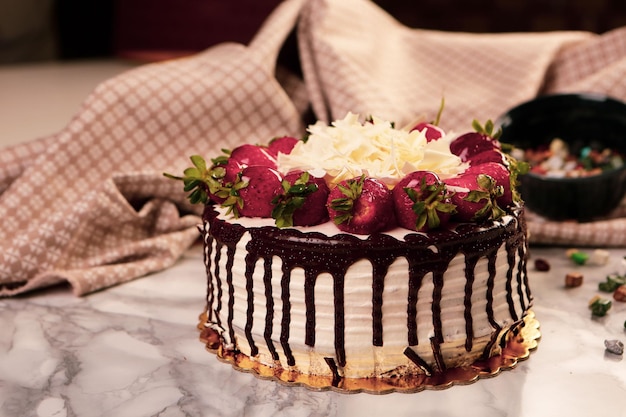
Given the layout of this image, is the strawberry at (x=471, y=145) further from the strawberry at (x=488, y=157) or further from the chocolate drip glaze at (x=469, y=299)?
the chocolate drip glaze at (x=469, y=299)

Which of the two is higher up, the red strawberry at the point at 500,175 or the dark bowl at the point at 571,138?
the red strawberry at the point at 500,175

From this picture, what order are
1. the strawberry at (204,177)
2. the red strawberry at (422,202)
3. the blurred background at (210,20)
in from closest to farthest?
1. the red strawberry at (422,202)
2. the strawberry at (204,177)
3. the blurred background at (210,20)

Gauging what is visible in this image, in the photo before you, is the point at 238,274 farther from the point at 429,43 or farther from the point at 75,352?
the point at 429,43

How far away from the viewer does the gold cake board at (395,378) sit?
1320 millimetres

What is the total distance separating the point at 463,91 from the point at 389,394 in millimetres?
1479

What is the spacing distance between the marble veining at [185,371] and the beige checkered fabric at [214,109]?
15cm

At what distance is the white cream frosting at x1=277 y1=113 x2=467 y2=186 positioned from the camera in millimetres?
1383

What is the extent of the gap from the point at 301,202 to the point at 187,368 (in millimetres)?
400

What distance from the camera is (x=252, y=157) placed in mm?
1515

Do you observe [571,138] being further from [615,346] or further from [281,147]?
[281,147]

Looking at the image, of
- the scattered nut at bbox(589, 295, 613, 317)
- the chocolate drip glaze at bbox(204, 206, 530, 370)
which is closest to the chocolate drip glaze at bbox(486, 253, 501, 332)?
the chocolate drip glaze at bbox(204, 206, 530, 370)

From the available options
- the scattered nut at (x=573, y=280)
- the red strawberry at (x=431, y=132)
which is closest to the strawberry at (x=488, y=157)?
the red strawberry at (x=431, y=132)

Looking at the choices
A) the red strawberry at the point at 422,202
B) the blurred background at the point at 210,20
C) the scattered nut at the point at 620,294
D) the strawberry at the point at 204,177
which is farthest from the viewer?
the blurred background at the point at 210,20

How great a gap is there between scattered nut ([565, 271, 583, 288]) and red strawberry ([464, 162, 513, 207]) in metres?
0.46
